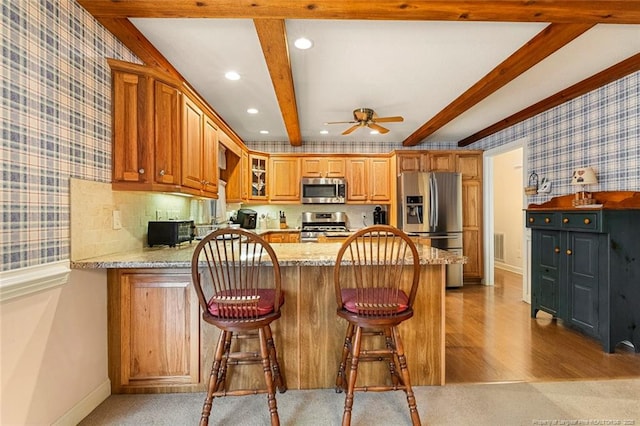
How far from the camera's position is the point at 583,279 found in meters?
2.84

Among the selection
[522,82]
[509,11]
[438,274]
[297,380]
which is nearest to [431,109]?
[522,82]

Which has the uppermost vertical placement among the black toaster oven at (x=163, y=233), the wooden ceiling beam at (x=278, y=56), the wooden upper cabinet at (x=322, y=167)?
the wooden ceiling beam at (x=278, y=56)

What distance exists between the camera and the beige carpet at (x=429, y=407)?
1.76 meters

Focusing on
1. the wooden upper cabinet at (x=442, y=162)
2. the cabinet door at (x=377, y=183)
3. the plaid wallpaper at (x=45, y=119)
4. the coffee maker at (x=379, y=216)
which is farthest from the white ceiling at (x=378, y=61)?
the coffee maker at (x=379, y=216)

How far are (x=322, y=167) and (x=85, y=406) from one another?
4156 mm

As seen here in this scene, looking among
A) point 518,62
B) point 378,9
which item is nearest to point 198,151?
point 378,9

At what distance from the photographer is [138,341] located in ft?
Result: 6.59

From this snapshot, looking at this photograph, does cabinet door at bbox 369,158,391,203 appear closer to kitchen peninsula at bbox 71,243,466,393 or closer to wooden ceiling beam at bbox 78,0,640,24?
kitchen peninsula at bbox 71,243,466,393

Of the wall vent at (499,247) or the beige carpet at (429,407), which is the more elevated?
the wall vent at (499,247)

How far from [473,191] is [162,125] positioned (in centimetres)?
448

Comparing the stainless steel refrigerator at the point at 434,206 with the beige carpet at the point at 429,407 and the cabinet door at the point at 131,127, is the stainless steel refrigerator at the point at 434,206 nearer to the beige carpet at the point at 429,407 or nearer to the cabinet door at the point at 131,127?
the beige carpet at the point at 429,407

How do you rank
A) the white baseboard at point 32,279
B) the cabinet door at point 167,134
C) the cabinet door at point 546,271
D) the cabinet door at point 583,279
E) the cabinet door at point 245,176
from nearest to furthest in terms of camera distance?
1. the white baseboard at point 32,279
2. the cabinet door at point 167,134
3. the cabinet door at point 583,279
4. the cabinet door at point 546,271
5. the cabinet door at point 245,176

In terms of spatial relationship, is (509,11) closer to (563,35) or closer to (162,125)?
(563,35)

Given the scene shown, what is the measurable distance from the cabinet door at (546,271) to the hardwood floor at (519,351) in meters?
0.21
